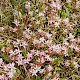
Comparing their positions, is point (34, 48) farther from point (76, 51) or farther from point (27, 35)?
point (76, 51)

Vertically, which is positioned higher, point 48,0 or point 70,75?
point 48,0

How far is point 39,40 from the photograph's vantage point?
8.30 feet

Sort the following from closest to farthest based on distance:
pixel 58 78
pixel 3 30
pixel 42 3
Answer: pixel 58 78
pixel 3 30
pixel 42 3

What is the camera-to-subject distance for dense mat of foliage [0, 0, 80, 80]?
2.36 meters

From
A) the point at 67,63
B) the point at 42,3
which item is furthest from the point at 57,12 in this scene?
the point at 67,63

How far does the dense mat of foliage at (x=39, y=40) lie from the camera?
2359 mm

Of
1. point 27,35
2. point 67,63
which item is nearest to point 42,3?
point 27,35

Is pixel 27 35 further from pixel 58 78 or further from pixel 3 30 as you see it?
pixel 58 78

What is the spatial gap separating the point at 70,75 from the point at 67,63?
11 centimetres

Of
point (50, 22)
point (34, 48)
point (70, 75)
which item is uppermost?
point (50, 22)

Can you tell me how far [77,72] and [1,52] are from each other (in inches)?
27.2

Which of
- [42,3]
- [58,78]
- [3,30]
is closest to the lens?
[58,78]

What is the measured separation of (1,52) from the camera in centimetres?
243

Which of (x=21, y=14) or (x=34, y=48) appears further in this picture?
(x=21, y=14)
